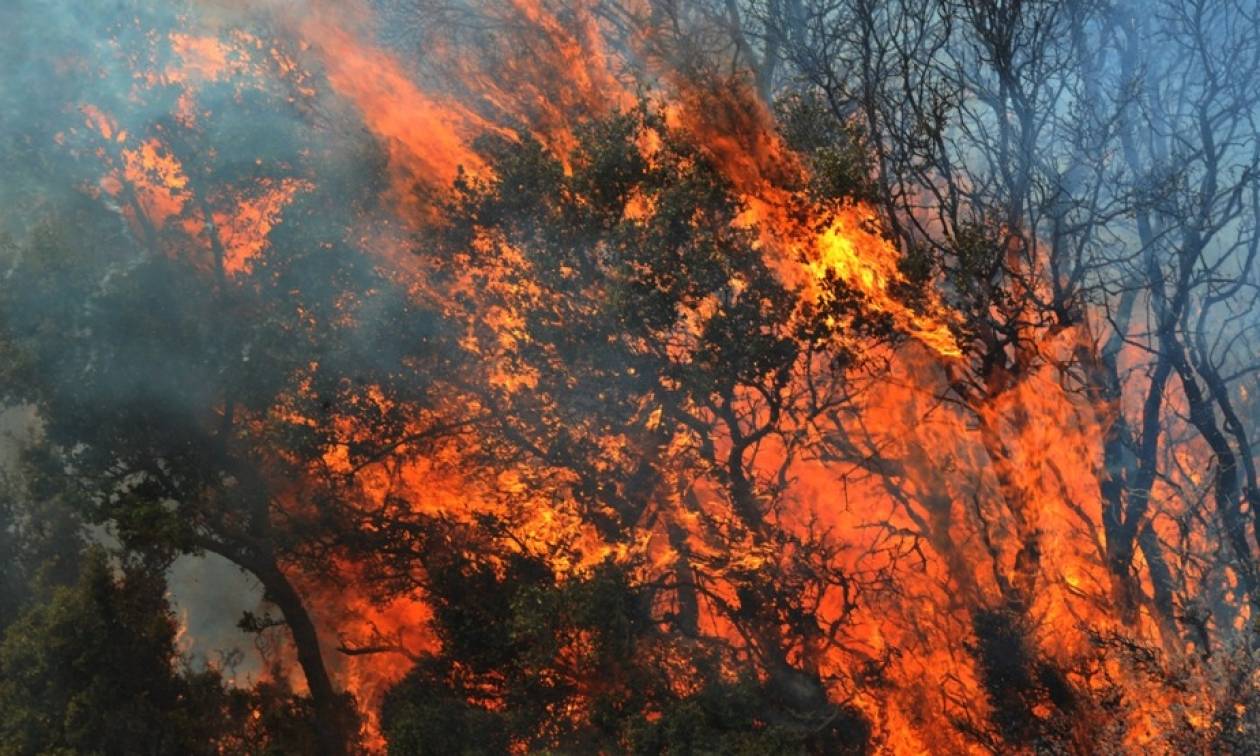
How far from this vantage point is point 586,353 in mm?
11484

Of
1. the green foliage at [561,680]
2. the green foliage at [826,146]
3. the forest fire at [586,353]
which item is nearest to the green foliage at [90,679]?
the forest fire at [586,353]

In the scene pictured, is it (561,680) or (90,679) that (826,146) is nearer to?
(561,680)

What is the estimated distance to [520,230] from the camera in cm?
1184

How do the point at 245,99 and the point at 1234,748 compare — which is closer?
the point at 1234,748

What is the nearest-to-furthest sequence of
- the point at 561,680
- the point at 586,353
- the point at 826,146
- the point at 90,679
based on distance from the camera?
the point at 826,146 < the point at 90,679 < the point at 586,353 < the point at 561,680

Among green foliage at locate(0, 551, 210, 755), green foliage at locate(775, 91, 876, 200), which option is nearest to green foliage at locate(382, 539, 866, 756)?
green foliage at locate(0, 551, 210, 755)

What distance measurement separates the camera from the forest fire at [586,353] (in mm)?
10688

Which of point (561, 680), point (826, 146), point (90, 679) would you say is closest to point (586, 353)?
point (826, 146)

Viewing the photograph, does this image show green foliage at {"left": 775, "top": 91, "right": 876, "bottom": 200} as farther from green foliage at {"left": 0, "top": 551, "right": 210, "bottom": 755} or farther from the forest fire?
green foliage at {"left": 0, "top": 551, "right": 210, "bottom": 755}

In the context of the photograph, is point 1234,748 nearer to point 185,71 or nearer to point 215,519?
point 215,519

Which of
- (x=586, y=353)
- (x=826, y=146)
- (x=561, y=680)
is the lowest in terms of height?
(x=561, y=680)

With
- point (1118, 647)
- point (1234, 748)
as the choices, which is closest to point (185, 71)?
point (1118, 647)

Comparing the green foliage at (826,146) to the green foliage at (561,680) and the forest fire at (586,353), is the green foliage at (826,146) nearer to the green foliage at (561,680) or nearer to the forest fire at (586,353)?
the forest fire at (586,353)

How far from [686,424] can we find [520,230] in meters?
3.27
